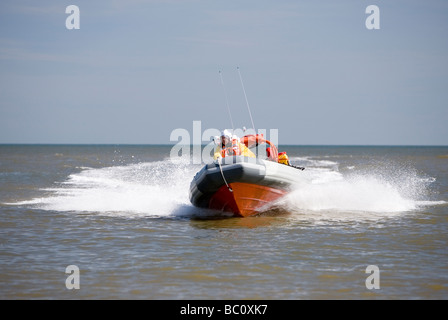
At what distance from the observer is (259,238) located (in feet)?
32.5

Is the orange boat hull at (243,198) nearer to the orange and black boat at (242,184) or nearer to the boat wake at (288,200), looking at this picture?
the orange and black boat at (242,184)

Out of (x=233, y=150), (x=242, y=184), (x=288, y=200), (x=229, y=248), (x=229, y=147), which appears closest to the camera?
(x=229, y=248)

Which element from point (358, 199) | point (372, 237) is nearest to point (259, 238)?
point (372, 237)

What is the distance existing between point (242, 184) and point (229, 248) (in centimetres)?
280

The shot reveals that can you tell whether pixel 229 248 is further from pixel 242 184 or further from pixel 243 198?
pixel 243 198

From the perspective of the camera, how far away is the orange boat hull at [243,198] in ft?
39.1

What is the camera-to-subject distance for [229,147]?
1252cm

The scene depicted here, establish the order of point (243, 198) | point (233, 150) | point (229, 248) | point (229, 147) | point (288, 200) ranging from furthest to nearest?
1. point (288, 200)
2. point (229, 147)
3. point (233, 150)
4. point (243, 198)
5. point (229, 248)

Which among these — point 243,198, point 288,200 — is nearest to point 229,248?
point 243,198

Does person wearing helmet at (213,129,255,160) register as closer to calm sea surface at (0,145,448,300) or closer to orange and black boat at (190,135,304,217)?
orange and black boat at (190,135,304,217)
